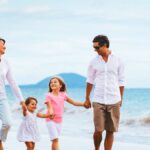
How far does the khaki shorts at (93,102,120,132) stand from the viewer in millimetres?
7508

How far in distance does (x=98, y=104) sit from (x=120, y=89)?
0.43 metres

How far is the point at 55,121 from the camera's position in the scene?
7340mm

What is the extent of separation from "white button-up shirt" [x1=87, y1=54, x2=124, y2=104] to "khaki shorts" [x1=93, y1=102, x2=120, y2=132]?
0.07m

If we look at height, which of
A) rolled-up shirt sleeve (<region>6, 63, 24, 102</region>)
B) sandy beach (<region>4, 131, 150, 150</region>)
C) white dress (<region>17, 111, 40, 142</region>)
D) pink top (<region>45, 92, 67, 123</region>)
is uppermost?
rolled-up shirt sleeve (<region>6, 63, 24, 102</region>)

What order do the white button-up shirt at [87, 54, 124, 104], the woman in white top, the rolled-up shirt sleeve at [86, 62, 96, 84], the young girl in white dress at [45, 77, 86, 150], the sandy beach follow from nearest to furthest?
the woman in white top < the young girl in white dress at [45, 77, 86, 150] < the white button-up shirt at [87, 54, 124, 104] < the rolled-up shirt sleeve at [86, 62, 96, 84] < the sandy beach

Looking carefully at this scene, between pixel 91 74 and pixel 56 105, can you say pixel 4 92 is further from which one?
pixel 91 74

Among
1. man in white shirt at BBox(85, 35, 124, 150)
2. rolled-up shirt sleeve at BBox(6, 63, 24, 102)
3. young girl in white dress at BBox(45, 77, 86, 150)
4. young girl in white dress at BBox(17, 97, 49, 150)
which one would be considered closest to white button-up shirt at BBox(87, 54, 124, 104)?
man in white shirt at BBox(85, 35, 124, 150)

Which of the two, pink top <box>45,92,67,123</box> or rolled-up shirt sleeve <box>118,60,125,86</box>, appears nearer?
pink top <box>45,92,67,123</box>

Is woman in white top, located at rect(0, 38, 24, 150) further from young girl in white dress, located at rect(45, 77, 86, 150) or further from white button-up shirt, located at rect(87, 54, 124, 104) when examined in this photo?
white button-up shirt, located at rect(87, 54, 124, 104)

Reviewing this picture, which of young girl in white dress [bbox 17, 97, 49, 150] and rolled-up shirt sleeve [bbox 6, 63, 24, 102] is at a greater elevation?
rolled-up shirt sleeve [bbox 6, 63, 24, 102]

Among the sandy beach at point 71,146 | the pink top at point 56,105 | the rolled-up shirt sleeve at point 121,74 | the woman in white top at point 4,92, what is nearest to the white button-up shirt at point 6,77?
the woman in white top at point 4,92

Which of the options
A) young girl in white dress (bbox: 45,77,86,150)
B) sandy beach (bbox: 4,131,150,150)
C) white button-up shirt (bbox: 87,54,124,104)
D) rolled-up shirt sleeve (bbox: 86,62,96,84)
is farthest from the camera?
sandy beach (bbox: 4,131,150,150)

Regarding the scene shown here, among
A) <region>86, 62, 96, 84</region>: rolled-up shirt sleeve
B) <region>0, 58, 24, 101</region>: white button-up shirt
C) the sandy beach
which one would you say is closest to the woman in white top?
<region>0, 58, 24, 101</region>: white button-up shirt

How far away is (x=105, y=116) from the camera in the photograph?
7.64 metres
